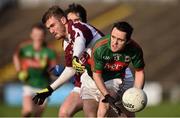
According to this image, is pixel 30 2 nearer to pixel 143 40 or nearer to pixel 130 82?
pixel 143 40

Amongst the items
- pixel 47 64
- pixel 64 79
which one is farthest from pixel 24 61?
pixel 64 79

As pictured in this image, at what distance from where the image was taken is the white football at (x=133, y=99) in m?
8.80

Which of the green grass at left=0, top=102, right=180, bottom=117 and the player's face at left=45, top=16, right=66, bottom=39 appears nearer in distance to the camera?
the player's face at left=45, top=16, right=66, bottom=39

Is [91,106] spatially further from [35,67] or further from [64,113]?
[35,67]

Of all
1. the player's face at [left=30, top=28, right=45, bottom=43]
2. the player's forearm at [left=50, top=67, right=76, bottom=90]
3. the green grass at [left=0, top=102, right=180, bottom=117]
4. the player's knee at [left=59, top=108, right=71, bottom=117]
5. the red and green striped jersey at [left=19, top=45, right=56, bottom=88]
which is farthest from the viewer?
the green grass at [left=0, top=102, right=180, bottom=117]

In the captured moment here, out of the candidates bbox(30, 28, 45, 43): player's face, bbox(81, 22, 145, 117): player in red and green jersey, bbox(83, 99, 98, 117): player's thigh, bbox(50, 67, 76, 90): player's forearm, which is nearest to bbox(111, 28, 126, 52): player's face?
bbox(81, 22, 145, 117): player in red and green jersey

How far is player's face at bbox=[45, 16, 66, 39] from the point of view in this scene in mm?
9578

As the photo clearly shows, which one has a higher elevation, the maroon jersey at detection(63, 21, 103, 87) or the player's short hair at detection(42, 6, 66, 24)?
the player's short hair at detection(42, 6, 66, 24)

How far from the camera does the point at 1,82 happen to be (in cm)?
2631

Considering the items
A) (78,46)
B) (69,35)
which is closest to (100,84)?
(78,46)

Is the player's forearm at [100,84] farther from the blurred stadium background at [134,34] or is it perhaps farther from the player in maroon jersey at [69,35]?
the blurred stadium background at [134,34]

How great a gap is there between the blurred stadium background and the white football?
13006mm

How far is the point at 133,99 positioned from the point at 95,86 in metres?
1.01

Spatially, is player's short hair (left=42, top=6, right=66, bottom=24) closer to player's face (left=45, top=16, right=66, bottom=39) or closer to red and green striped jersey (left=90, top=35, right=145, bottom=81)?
player's face (left=45, top=16, right=66, bottom=39)
